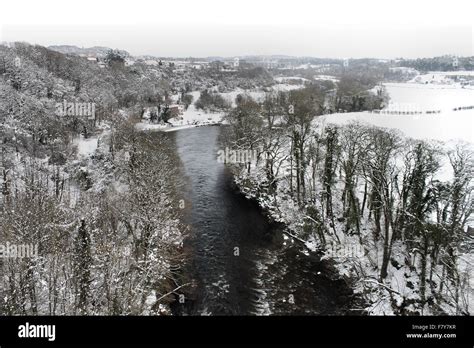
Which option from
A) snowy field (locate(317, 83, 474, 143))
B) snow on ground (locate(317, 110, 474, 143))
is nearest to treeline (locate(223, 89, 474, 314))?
snow on ground (locate(317, 110, 474, 143))

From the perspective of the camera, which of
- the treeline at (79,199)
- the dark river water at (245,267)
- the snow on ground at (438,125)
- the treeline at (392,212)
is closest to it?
the treeline at (79,199)

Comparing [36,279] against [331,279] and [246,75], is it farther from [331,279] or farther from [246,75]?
[246,75]

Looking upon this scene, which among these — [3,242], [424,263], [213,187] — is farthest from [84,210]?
[424,263]

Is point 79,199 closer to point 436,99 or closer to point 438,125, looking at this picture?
point 438,125

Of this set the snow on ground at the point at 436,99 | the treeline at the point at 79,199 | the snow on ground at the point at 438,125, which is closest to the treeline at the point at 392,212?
the snow on ground at the point at 438,125
